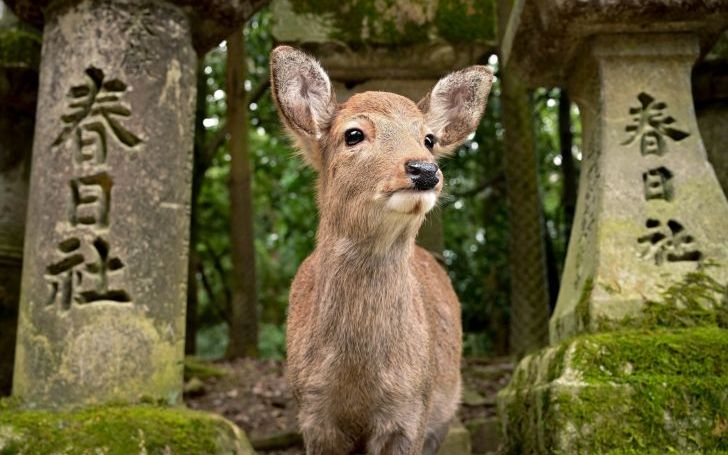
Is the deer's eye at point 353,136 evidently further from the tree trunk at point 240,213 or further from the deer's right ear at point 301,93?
the tree trunk at point 240,213

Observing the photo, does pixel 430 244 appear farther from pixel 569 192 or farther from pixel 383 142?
pixel 569 192

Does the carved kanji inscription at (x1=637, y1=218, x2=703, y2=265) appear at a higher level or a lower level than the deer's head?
lower

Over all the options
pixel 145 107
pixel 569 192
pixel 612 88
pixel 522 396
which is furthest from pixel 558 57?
pixel 569 192

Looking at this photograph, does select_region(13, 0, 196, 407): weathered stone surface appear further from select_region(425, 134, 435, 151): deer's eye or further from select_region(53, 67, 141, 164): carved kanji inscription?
select_region(425, 134, 435, 151): deer's eye

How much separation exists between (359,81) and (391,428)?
Result: 10.2 feet

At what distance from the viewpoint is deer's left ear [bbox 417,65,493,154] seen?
4152 millimetres

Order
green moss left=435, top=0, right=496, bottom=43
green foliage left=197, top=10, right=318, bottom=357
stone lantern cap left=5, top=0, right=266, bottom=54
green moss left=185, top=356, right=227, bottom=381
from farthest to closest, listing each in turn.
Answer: green foliage left=197, top=10, right=318, bottom=357 < green moss left=185, top=356, right=227, bottom=381 < green moss left=435, top=0, right=496, bottom=43 < stone lantern cap left=5, top=0, right=266, bottom=54

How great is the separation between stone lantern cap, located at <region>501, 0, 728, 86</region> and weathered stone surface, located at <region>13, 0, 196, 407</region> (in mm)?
1974

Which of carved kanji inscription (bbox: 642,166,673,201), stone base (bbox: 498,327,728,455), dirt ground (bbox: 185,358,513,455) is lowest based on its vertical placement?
dirt ground (bbox: 185,358,513,455)

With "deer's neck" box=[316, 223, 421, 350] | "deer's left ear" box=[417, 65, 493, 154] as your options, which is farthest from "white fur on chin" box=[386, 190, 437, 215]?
"deer's left ear" box=[417, 65, 493, 154]

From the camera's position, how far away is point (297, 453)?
7328 mm

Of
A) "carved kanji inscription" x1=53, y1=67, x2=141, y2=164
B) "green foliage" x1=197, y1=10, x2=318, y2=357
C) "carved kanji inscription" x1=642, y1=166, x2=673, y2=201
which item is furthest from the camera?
"green foliage" x1=197, y1=10, x2=318, y2=357

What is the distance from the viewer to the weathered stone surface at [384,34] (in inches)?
231

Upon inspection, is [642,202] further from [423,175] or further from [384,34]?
[384,34]
